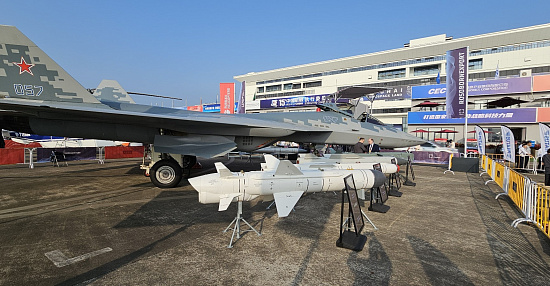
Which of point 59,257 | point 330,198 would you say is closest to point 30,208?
point 59,257

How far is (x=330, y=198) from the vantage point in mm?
8078

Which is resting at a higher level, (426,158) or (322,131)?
(322,131)

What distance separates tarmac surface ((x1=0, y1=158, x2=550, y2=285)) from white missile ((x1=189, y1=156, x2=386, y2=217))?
78cm

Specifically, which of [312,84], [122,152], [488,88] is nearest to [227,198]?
[122,152]

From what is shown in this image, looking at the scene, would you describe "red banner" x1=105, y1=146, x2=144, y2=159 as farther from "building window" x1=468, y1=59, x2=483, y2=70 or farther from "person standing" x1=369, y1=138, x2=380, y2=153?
"building window" x1=468, y1=59, x2=483, y2=70

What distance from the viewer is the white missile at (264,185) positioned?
4.75 m

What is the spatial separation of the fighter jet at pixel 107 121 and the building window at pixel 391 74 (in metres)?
50.0

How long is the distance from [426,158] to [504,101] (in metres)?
13.9

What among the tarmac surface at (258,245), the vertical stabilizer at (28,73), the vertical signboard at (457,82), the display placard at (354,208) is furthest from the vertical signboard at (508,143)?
the vertical stabilizer at (28,73)

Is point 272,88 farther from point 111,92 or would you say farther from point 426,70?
point 111,92

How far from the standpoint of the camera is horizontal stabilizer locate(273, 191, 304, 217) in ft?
15.2

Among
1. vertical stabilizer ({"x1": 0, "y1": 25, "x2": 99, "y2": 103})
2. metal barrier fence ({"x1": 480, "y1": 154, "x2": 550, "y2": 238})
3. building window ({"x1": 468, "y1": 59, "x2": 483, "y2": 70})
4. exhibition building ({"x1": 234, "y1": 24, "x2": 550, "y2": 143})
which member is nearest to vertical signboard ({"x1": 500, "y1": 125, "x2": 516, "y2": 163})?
metal barrier fence ({"x1": 480, "y1": 154, "x2": 550, "y2": 238})

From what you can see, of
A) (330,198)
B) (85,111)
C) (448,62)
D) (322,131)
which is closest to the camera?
(85,111)

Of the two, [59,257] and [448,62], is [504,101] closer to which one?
[448,62]
